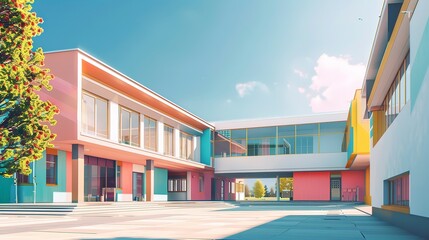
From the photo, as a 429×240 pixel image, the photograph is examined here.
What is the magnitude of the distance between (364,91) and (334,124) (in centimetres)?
2156

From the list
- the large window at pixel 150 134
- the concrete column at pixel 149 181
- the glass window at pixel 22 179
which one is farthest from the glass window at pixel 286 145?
the glass window at pixel 22 179

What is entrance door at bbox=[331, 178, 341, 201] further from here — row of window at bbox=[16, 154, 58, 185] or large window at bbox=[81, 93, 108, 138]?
row of window at bbox=[16, 154, 58, 185]

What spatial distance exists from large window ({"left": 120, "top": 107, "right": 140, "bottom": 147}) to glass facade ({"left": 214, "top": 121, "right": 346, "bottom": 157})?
16.5 m

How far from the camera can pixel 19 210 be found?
22938 millimetres

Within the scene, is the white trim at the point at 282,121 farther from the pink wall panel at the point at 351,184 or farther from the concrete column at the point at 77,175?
the concrete column at the point at 77,175

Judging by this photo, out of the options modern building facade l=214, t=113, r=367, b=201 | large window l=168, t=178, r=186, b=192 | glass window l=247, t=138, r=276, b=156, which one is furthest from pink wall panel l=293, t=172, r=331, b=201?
large window l=168, t=178, r=186, b=192

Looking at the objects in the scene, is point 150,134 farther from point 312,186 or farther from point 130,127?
point 312,186

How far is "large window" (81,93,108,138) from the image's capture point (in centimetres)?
2762

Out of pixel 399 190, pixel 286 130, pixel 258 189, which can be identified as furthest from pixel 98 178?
pixel 258 189

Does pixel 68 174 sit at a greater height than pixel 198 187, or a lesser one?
greater

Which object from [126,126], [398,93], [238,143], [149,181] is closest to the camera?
[398,93]

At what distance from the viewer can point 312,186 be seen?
155 ft

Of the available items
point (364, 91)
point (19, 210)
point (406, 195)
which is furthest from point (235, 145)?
point (406, 195)

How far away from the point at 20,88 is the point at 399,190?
13337mm
